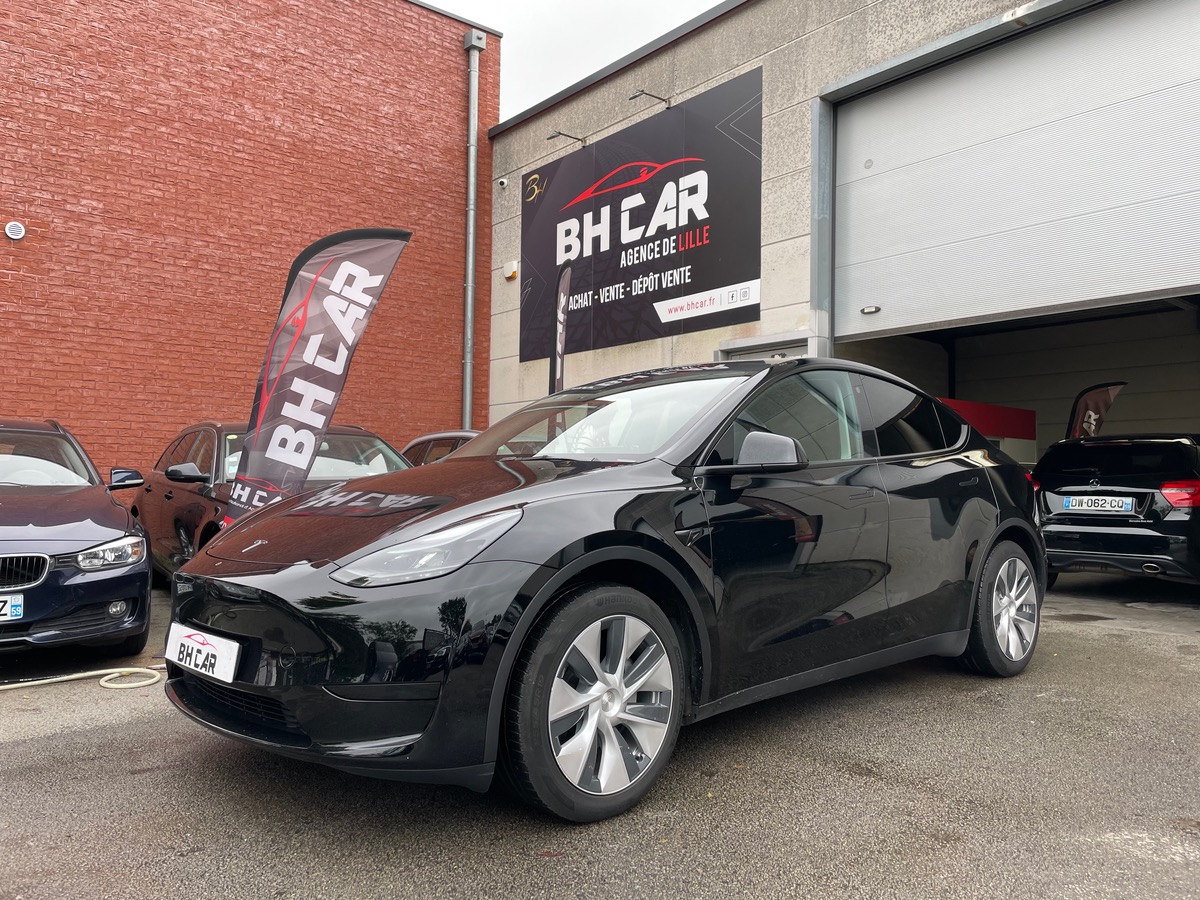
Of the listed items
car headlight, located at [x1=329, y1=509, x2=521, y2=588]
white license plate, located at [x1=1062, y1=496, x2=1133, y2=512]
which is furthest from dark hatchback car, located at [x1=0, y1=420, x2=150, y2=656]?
white license plate, located at [x1=1062, y1=496, x2=1133, y2=512]

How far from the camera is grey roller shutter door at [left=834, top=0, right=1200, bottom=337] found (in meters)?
8.07

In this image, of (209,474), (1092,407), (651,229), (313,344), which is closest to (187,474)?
(209,474)

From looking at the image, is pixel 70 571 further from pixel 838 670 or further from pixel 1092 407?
pixel 1092 407

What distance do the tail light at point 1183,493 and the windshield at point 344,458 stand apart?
5.73 m

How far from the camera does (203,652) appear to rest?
2645 millimetres

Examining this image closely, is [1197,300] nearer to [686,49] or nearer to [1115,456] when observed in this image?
[1115,456]

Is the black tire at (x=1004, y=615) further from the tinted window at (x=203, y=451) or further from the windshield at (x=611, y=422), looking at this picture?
the tinted window at (x=203, y=451)

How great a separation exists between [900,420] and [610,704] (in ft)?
6.92

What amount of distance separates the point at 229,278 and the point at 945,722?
11.5 m

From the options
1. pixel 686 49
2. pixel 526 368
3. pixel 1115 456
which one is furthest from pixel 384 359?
pixel 1115 456

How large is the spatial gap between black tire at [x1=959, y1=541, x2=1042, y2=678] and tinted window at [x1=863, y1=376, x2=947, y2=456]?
644 millimetres

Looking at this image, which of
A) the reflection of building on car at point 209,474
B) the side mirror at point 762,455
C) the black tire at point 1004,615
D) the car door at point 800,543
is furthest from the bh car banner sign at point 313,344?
the black tire at point 1004,615

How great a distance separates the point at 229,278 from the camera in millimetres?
12469

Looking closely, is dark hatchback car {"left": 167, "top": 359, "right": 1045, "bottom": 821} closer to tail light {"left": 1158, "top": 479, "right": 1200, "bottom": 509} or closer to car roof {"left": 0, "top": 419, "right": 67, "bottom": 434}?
car roof {"left": 0, "top": 419, "right": 67, "bottom": 434}
